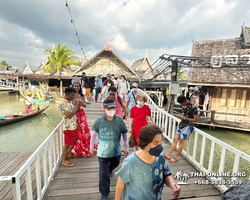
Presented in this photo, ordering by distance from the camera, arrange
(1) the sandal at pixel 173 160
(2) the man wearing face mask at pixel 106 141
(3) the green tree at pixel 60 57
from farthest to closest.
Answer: (3) the green tree at pixel 60 57
(1) the sandal at pixel 173 160
(2) the man wearing face mask at pixel 106 141

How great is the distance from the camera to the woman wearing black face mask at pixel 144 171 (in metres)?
1.23

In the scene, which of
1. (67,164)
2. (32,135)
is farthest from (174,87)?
(32,135)

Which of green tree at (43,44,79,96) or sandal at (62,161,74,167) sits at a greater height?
green tree at (43,44,79,96)

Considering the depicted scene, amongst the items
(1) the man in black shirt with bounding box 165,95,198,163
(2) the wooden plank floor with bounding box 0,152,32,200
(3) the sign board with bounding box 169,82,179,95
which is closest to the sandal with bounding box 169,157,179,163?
(1) the man in black shirt with bounding box 165,95,198,163

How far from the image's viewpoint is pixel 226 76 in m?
9.88

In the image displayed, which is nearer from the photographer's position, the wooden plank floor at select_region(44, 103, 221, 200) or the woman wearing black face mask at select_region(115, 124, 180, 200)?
the woman wearing black face mask at select_region(115, 124, 180, 200)

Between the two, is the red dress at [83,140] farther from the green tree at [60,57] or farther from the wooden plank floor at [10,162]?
the green tree at [60,57]

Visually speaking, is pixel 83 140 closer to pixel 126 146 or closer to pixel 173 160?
pixel 126 146

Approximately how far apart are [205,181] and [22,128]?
11.3 meters

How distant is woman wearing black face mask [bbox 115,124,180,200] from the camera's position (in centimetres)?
123

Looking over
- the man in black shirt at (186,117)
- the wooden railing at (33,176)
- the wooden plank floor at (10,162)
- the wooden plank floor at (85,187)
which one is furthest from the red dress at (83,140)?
the man in black shirt at (186,117)

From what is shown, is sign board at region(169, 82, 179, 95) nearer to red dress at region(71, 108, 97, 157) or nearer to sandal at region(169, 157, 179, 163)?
sandal at region(169, 157, 179, 163)

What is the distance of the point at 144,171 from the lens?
1.23 meters

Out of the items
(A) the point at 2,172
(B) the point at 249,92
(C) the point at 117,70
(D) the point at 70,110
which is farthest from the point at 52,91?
(B) the point at 249,92
